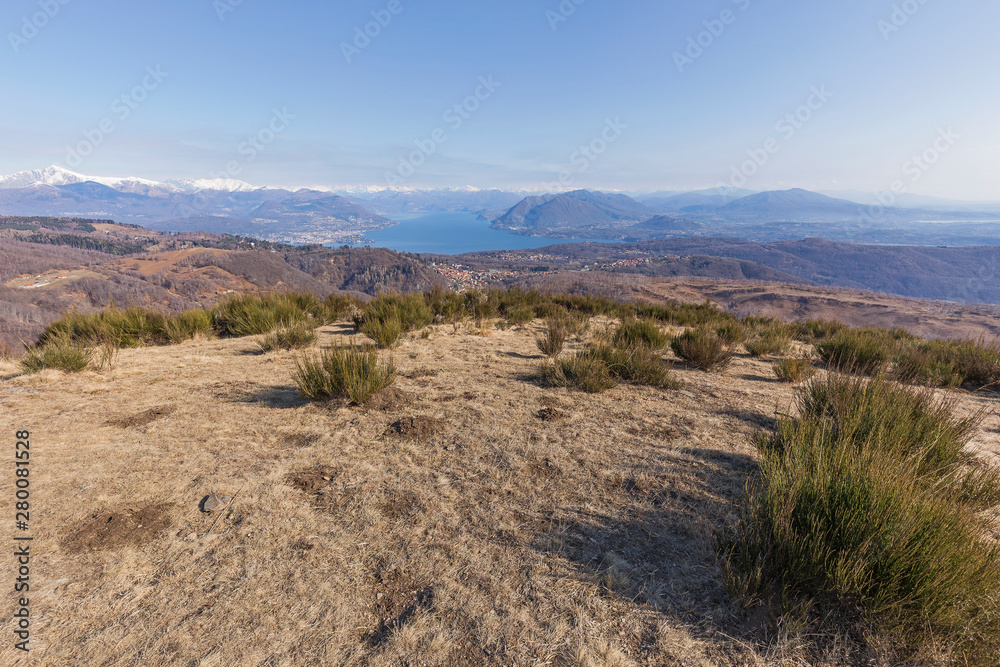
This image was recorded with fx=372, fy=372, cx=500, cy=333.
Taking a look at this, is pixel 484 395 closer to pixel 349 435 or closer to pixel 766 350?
pixel 349 435

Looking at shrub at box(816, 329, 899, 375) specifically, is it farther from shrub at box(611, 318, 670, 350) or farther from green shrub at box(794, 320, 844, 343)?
green shrub at box(794, 320, 844, 343)

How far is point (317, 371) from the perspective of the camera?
4480mm

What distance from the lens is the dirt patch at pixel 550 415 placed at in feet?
13.7

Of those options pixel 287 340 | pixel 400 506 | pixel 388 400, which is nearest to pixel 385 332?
pixel 287 340

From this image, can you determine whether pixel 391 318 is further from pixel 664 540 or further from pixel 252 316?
pixel 664 540

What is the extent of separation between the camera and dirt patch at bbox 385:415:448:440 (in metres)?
3.83

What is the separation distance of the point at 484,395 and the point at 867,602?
147 inches

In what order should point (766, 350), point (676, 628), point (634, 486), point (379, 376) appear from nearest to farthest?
point (676, 628), point (634, 486), point (379, 376), point (766, 350)

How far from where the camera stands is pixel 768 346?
750 cm

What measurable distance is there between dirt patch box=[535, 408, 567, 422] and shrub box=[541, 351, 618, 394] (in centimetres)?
84

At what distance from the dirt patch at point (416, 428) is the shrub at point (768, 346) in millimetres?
6809

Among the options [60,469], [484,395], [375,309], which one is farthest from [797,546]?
[375,309]

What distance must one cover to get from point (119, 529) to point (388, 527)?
180cm

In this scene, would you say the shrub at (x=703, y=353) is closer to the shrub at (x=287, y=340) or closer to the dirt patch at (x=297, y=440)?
the dirt patch at (x=297, y=440)
